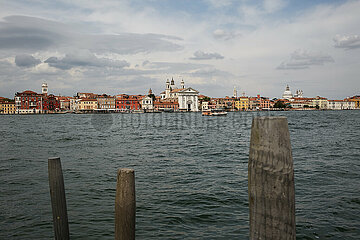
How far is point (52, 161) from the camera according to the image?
2.78 meters

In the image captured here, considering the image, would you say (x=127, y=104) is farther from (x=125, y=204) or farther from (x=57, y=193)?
(x=125, y=204)

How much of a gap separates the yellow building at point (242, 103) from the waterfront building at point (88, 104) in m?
52.3

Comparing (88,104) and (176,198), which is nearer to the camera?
(176,198)

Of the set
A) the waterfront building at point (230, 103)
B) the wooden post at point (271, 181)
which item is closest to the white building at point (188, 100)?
the waterfront building at point (230, 103)

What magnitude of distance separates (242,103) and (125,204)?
380 feet

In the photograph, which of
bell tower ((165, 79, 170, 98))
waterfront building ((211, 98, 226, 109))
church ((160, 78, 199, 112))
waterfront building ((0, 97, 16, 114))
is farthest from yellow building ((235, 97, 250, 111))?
waterfront building ((0, 97, 16, 114))

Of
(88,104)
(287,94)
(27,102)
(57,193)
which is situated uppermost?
(287,94)

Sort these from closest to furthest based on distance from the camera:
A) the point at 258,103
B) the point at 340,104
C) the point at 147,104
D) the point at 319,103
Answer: the point at 147,104 < the point at 258,103 < the point at 319,103 < the point at 340,104

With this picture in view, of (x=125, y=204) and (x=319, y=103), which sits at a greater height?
(x=319, y=103)

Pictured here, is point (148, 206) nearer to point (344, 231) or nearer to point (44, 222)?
point (44, 222)

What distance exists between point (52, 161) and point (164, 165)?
6.68m

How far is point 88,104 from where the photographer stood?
101m

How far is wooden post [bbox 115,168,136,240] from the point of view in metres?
2.20

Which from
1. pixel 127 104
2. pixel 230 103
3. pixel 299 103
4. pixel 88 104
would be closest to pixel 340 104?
pixel 299 103
